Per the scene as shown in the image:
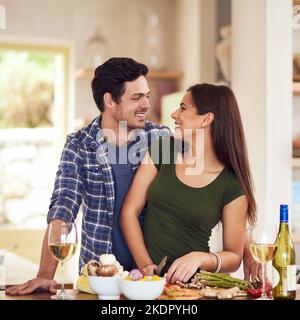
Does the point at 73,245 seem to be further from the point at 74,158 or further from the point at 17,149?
Result: the point at 17,149

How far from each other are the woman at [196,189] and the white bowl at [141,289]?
1.82ft

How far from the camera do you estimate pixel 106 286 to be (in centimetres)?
181

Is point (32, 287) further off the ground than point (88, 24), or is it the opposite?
point (88, 24)

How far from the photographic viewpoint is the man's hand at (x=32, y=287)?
1.89 meters

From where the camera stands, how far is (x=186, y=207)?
2375mm

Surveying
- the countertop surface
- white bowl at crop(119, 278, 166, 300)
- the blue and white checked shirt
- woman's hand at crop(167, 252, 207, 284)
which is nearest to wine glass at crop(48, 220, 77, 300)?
the countertop surface

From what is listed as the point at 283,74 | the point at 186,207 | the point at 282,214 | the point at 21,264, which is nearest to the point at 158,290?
the point at 282,214

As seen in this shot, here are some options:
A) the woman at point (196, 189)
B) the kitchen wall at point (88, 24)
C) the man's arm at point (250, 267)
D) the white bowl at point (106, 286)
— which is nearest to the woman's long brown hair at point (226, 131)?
the woman at point (196, 189)

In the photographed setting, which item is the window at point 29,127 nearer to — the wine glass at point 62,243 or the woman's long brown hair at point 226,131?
the woman's long brown hair at point 226,131

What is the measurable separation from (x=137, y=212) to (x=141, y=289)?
2.16 ft

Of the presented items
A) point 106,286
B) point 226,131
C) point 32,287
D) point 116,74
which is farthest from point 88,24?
point 106,286

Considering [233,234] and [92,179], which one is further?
[92,179]

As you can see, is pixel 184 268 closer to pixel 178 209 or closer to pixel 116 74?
pixel 178 209
